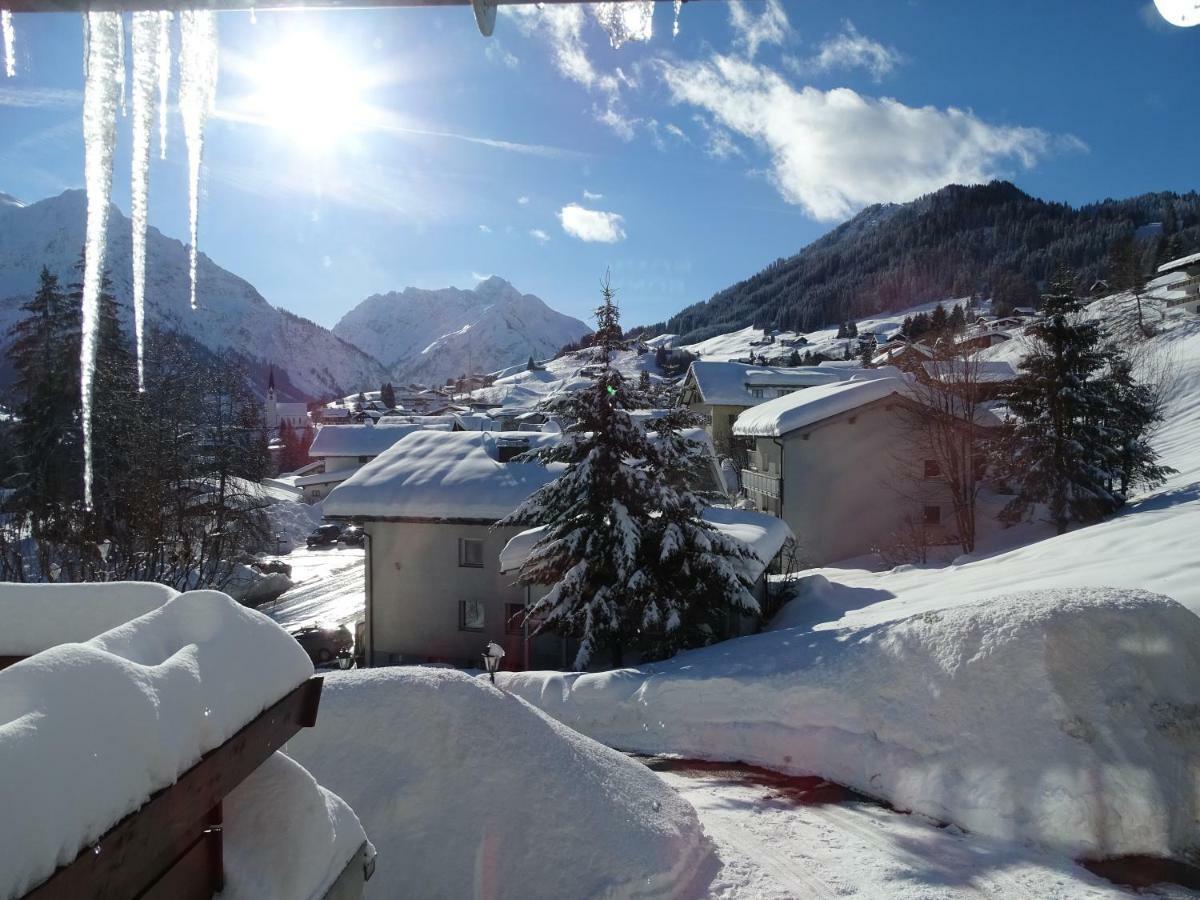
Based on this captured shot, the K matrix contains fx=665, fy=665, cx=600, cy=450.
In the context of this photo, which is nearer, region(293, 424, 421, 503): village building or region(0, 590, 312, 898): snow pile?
region(0, 590, 312, 898): snow pile

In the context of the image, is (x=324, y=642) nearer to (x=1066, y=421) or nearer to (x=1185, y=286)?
(x=1066, y=421)

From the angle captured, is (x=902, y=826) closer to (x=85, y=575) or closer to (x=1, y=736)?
(x=1, y=736)

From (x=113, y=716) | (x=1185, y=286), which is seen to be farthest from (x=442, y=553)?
(x=1185, y=286)

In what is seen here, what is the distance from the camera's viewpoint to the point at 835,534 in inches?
987

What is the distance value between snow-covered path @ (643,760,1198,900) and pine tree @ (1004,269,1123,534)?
1743 centimetres

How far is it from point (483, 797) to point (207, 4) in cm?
487

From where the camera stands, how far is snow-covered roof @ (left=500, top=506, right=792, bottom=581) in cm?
1502

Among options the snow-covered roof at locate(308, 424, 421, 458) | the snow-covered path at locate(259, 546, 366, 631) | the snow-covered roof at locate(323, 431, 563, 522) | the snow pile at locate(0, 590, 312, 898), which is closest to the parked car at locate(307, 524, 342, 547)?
the snow-covered path at locate(259, 546, 366, 631)

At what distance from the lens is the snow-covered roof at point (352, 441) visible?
58688 mm

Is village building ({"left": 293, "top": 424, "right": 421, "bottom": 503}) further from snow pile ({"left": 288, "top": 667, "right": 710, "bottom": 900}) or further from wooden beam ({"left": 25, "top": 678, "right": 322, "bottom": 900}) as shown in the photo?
wooden beam ({"left": 25, "top": 678, "right": 322, "bottom": 900})

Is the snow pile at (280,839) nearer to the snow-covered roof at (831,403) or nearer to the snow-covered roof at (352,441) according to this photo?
the snow-covered roof at (831,403)

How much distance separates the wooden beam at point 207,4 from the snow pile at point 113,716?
2.19 metres

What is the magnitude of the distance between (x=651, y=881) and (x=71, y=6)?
556cm

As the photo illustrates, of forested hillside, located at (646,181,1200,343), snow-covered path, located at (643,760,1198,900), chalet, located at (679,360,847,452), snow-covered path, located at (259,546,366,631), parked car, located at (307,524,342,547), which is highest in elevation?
forested hillside, located at (646,181,1200,343)
